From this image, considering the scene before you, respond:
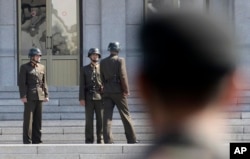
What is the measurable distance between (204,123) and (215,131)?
5 cm

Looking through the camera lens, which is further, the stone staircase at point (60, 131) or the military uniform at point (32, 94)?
the military uniform at point (32, 94)

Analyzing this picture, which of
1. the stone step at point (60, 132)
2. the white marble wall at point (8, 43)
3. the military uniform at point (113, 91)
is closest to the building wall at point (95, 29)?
the white marble wall at point (8, 43)

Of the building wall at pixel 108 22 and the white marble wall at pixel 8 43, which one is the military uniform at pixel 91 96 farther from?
the white marble wall at pixel 8 43

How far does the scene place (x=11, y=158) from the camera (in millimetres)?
10281

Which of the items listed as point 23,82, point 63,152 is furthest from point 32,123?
point 63,152

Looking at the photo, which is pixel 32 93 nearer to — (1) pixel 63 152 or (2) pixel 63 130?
(2) pixel 63 130

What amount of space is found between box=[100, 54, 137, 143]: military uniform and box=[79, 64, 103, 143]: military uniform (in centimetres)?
32

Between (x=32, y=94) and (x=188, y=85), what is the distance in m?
10.3

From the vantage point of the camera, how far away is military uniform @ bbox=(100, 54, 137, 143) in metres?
11.6

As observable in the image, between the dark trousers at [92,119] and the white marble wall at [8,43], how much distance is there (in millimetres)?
6659

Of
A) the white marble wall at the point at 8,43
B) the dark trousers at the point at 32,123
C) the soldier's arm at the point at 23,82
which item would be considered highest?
the white marble wall at the point at 8,43

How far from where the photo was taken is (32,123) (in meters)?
12.2

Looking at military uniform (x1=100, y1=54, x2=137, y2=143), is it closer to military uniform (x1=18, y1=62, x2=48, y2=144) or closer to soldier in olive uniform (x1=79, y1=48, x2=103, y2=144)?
soldier in olive uniform (x1=79, y1=48, x2=103, y2=144)

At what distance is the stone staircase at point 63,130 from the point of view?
10.3 meters
